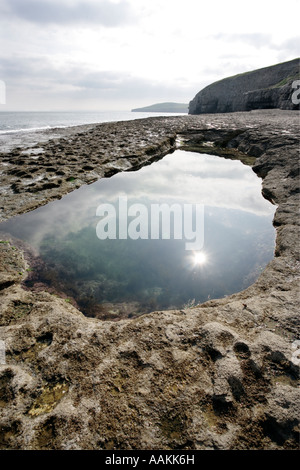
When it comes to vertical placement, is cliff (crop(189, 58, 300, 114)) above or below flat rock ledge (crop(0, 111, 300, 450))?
above

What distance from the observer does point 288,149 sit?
11.2 m

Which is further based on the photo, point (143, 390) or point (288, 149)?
point (288, 149)

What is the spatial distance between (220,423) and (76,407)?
4.75ft

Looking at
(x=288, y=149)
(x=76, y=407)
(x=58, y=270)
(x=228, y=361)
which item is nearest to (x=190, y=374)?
(x=228, y=361)

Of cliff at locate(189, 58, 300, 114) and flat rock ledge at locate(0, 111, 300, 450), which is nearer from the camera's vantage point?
flat rock ledge at locate(0, 111, 300, 450)

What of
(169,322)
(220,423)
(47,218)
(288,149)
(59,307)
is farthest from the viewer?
(288,149)

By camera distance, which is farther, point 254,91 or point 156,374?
point 254,91

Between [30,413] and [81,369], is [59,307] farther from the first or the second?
[30,413]

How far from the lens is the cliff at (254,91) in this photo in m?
50.4

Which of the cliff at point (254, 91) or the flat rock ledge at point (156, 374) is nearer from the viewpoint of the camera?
the flat rock ledge at point (156, 374)

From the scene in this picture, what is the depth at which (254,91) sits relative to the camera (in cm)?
6247

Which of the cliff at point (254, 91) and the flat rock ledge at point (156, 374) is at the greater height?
the cliff at point (254, 91)

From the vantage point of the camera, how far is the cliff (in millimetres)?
50375

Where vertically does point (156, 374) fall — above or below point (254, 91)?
below
